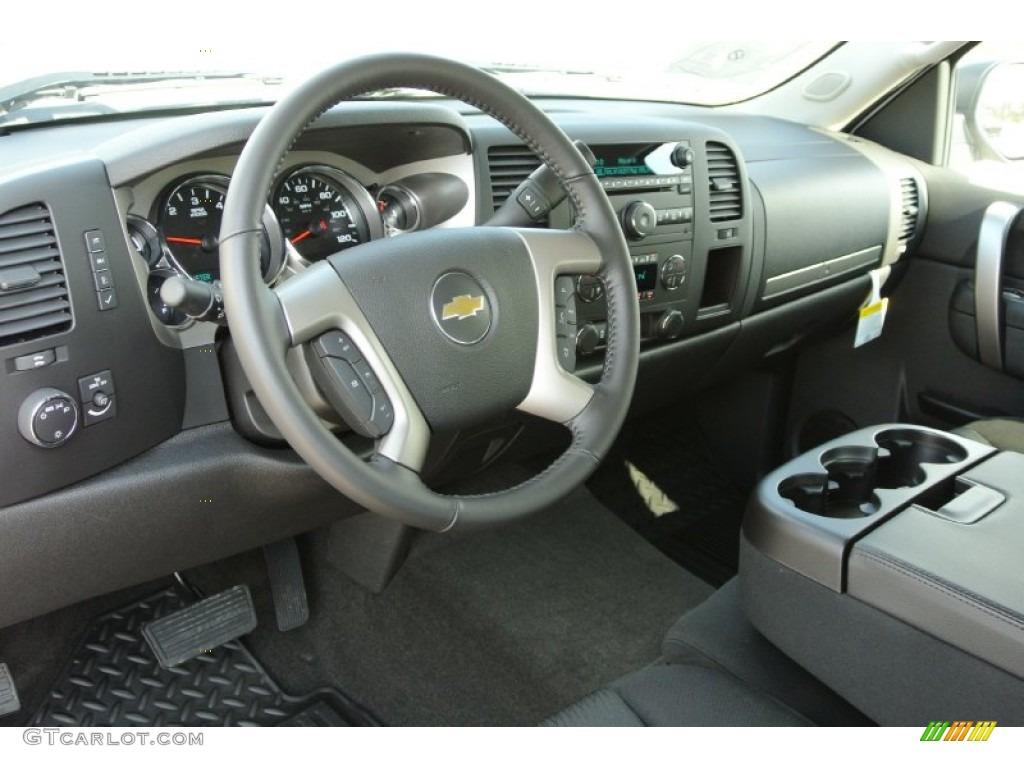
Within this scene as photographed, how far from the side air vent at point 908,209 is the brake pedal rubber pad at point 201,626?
192 cm

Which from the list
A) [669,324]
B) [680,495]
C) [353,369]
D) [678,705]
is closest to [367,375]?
[353,369]

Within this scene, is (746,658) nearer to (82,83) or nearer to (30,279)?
(30,279)

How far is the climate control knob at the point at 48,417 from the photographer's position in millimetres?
1097

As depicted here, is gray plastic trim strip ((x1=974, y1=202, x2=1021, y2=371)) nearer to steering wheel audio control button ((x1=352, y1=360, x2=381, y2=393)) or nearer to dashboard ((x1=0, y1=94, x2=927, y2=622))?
dashboard ((x1=0, y1=94, x2=927, y2=622))

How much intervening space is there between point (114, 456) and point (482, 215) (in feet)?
2.22

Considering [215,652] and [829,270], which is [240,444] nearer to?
[215,652]

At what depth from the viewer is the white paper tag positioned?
2520 mm

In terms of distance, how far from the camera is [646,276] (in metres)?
1.82

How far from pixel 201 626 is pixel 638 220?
1.19 meters

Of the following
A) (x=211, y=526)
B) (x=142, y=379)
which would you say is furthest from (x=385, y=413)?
(x=211, y=526)

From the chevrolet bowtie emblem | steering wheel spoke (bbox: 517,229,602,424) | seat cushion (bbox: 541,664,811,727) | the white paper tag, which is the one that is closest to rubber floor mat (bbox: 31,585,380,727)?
seat cushion (bbox: 541,664,811,727)

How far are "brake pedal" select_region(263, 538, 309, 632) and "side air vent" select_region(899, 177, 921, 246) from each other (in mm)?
1795

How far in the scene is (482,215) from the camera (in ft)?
4.97
